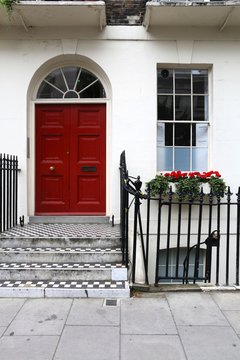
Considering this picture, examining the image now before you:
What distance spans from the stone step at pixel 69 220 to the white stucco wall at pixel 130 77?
233 mm

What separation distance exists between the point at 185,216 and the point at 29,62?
166 inches

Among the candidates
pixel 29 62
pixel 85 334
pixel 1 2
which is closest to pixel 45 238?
pixel 85 334

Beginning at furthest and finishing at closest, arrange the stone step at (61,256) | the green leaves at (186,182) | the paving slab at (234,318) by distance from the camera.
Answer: the green leaves at (186,182), the stone step at (61,256), the paving slab at (234,318)

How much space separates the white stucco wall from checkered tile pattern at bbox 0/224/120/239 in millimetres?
523

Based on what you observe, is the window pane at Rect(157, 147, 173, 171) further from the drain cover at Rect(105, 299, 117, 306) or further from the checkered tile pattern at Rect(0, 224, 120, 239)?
the drain cover at Rect(105, 299, 117, 306)

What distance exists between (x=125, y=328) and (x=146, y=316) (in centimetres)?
36

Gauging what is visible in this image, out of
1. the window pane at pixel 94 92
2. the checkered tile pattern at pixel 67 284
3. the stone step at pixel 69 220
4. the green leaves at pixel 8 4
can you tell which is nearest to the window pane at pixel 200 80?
the window pane at pixel 94 92

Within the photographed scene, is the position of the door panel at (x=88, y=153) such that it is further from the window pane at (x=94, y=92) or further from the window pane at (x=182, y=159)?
the window pane at (x=182, y=159)

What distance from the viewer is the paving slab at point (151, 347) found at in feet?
9.87

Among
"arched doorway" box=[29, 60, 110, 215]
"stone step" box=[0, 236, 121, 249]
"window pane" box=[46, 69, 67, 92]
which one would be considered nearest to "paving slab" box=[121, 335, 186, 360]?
"stone step" box=[0, 236, 121, 249]

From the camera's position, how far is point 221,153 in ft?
22.1

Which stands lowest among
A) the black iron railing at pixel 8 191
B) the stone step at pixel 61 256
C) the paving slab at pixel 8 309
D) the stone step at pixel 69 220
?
the paving slab at pixel 8 309

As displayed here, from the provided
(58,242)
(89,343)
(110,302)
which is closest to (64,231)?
(58,242)

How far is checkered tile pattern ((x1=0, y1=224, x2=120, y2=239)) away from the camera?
5595mm
